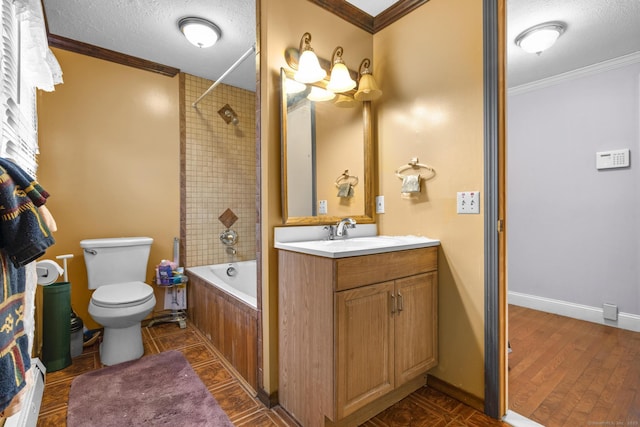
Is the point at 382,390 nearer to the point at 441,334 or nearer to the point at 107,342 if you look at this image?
the point at 441,334

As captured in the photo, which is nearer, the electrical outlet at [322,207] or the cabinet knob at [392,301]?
the cabinet knob at [392,301]

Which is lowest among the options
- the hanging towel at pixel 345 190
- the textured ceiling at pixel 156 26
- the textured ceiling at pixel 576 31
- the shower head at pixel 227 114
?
the hanging towel at pixel 345 190

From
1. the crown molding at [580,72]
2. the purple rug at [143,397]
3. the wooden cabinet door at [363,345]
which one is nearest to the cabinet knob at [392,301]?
the wooden cabinet door at [363,345]

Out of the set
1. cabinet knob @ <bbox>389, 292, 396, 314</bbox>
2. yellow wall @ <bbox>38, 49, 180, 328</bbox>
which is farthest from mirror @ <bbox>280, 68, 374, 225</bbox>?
yellow wall @ <bbox>38, 49, 180, 328</bbox>

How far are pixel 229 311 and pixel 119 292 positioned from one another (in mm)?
817

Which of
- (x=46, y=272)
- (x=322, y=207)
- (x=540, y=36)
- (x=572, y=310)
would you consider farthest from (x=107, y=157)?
(x=572, y=310)

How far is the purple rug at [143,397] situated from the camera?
1524 mm

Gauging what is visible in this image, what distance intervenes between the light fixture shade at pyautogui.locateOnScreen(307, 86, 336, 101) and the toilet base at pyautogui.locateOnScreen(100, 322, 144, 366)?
2010mm

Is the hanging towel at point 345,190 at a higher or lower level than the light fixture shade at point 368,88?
lower

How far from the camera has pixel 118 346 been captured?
6.93 ft

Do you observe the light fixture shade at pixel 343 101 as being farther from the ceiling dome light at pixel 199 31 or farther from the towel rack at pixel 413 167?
the ceiling dome light at pixel 199 31

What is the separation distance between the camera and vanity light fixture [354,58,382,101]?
1949 mm

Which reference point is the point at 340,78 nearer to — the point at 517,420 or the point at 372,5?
the point at 372,5

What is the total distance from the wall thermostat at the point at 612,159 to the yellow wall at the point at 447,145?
194 centimetres
